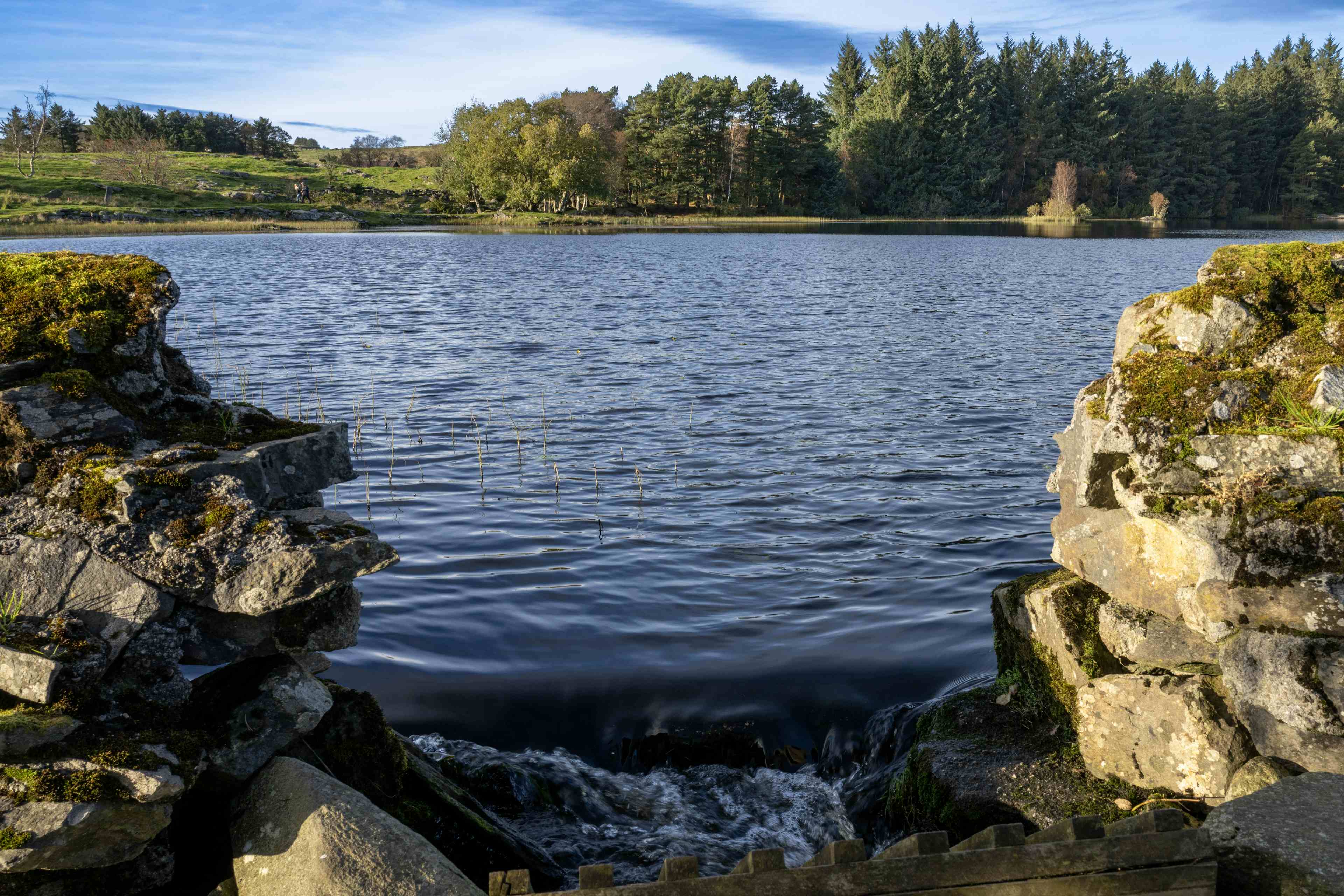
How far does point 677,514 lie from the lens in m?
12.2

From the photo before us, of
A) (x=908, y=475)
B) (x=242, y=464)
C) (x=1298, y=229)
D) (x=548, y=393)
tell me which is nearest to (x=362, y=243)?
(x=548, y=393)

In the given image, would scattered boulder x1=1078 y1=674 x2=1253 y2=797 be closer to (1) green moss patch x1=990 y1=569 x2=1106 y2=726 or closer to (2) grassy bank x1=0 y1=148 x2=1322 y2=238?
(1) green moss patch x1=990 y1=569 x2=1106 y2=726

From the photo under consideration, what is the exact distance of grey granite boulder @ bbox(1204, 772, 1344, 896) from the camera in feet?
11.8

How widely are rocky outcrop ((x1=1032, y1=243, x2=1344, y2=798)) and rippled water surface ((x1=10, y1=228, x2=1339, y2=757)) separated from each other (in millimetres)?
2674

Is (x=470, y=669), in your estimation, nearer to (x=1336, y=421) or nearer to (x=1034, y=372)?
(x=1336, y=421)

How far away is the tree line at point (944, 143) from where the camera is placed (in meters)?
119

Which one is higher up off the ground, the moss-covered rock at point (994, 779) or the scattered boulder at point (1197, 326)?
the scattered boulder at point (1197, 326)

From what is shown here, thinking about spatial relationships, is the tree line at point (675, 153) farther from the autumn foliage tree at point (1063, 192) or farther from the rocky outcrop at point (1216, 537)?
the rocky outcrop at point (1216, 537)

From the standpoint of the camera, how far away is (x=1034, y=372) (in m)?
21.6

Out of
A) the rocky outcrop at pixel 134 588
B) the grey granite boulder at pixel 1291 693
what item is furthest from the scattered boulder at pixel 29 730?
the grey granite boulder at pixel 1291 693

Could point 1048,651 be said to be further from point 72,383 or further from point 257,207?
point 257,207

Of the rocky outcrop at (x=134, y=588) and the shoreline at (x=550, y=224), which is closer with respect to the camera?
the rocky outcrop at (x=134, y=588)

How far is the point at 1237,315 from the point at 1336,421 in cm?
105

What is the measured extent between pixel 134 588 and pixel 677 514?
836cm
